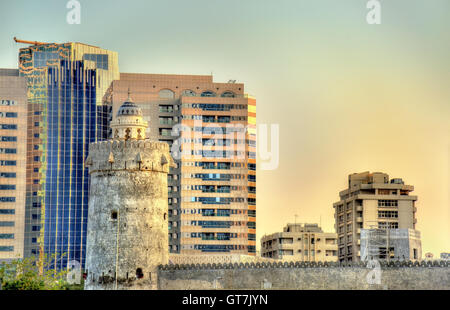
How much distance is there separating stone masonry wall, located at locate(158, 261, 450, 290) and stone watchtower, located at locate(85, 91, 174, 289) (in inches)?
110

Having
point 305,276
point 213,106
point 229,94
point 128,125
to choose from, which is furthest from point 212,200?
point 305,276

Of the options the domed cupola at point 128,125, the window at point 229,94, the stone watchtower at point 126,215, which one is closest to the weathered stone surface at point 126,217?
the stone watchtower at point 126,215

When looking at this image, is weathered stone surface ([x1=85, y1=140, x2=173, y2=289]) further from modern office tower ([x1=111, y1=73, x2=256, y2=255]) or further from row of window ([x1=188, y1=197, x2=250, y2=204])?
row of window ([x1=188, y1=197, x2=250, y2=204])

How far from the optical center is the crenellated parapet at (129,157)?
11869 cm

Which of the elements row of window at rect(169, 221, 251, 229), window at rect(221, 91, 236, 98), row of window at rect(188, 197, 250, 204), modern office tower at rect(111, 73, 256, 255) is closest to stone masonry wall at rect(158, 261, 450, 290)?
modern office tower at rect(111, 73, 256, 255)

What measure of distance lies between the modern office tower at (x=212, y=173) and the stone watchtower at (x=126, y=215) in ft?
232

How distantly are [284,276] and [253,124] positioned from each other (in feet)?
283

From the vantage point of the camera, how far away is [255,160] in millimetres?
199125

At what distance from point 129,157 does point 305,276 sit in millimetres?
21561
